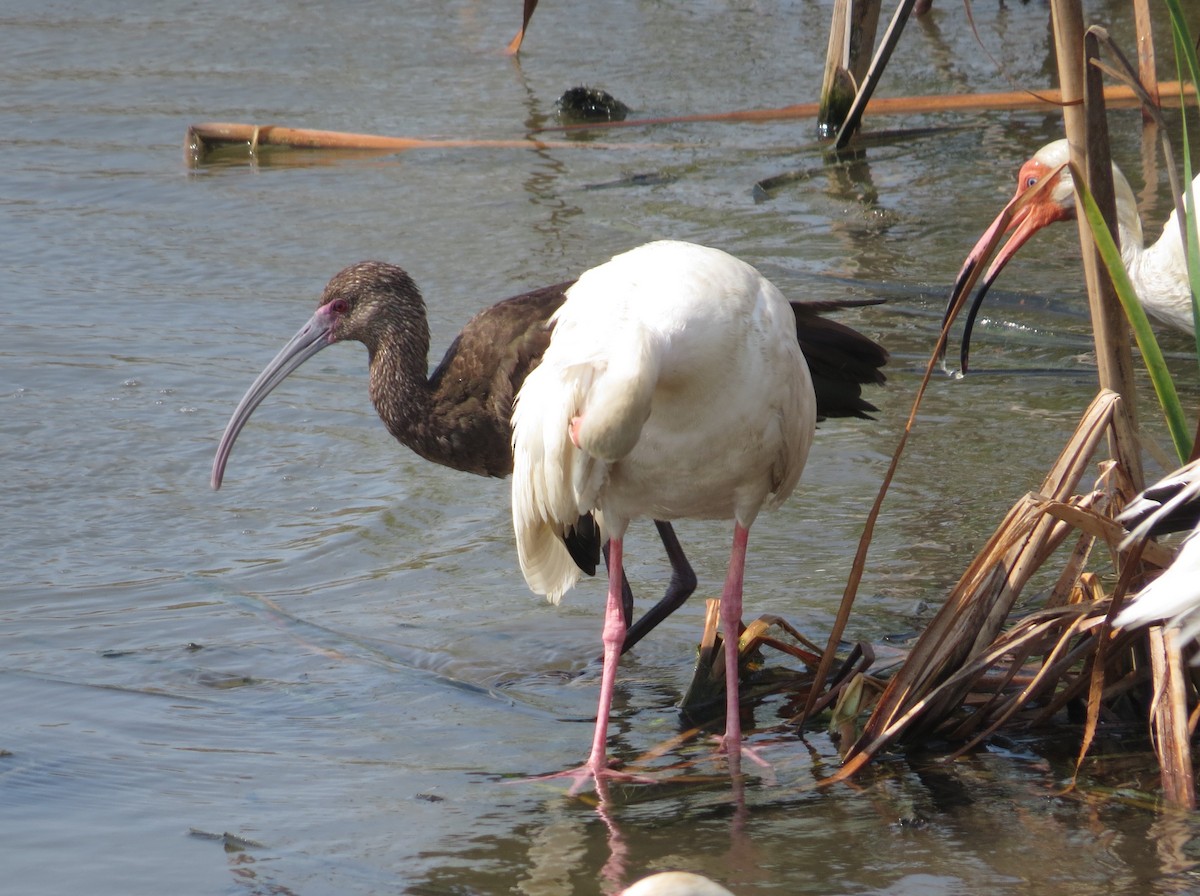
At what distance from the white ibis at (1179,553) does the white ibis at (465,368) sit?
1655 mm

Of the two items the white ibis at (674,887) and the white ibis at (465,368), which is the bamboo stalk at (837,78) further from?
the white ibis at (674,887)

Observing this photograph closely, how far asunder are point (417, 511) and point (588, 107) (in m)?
6.04

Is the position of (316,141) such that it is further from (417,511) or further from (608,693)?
(608,693)

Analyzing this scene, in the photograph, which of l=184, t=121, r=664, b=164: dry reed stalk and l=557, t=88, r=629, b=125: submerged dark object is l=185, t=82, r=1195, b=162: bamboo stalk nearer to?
l=184, t=121, r=664, b=164: dry reed stalk

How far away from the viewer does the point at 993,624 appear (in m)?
3.78

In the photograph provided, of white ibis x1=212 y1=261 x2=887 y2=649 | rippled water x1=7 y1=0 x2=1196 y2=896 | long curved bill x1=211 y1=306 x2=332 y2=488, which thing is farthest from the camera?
long curved bill x1=211 y1=306 x2=332 y2=488

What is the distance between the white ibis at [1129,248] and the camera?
6.43 meters

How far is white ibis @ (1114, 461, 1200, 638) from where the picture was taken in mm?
3098

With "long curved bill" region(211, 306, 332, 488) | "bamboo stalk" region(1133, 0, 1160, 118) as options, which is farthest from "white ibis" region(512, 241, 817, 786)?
"bamboo stalk" region(1133, 0, 1160, 118)

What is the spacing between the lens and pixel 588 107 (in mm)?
11430

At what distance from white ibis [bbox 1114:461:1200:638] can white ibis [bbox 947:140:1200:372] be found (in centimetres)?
289

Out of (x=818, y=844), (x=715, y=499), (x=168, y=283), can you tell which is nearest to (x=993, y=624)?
(x=818, y=844)

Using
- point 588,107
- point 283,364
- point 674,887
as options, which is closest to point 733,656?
point 674,887

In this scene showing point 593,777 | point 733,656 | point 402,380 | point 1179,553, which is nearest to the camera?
point 1179,553
